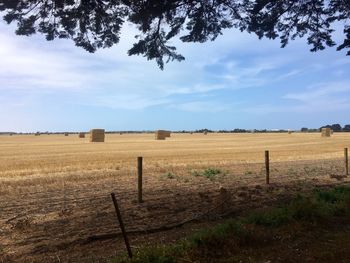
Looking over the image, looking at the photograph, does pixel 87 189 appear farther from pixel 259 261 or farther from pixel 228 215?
pixel 259 261

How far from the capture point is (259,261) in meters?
7.07

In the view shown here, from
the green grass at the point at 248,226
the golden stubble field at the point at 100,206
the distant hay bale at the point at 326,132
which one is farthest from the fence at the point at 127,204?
the distant hay bale at the point at 326,132

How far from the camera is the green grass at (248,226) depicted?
718cm

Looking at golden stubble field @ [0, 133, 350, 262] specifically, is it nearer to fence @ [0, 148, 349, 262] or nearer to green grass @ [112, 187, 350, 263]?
fence @ [0, 148, 349, 262]

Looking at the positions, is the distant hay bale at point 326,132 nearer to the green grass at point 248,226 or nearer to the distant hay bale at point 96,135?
the distant hay bale at point 96,135

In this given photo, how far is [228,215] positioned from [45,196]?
20.4 feet

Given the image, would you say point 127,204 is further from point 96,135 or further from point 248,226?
point 96,135

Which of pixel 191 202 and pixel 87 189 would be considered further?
pixel 87 189

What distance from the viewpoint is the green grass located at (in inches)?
283

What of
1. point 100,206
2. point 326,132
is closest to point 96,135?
point 326,132

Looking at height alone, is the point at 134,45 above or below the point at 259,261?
above

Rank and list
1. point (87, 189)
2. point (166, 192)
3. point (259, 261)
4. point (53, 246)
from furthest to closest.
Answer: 1. point (87, 189)
2. point (166, 192)
3. point (53, 246)
4. point (259, 261)

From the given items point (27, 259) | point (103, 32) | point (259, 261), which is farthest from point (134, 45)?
point (259, 261)

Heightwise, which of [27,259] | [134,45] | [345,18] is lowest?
[27,259]
